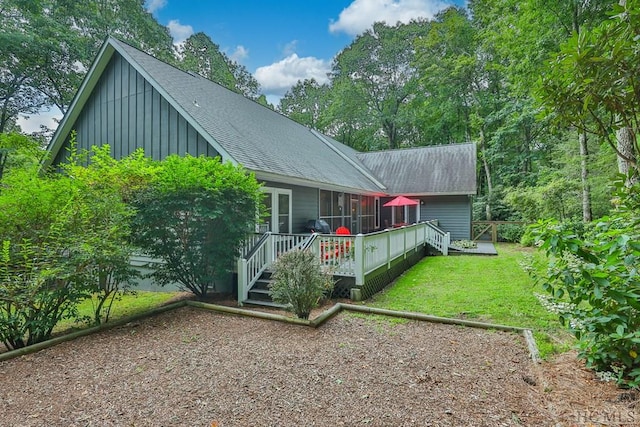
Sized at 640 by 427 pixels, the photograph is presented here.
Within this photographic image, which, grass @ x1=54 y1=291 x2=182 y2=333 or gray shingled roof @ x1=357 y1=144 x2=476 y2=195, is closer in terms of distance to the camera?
grass @ x1=54 y1=291 x2=182 y2=333

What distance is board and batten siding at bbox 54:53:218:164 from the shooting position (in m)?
8.11

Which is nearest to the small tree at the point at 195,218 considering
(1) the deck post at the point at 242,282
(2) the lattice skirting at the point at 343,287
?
(1) the deck post at the point at 242,282

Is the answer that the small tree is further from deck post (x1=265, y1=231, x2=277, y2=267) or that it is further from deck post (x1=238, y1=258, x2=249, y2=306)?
deck post (x1=265, y1=231, x2=277, y2=267)

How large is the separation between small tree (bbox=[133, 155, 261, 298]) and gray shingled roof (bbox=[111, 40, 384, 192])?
0.98m

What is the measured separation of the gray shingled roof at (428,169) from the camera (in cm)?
1567

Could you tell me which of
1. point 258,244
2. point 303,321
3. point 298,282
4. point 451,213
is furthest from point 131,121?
point 451,213

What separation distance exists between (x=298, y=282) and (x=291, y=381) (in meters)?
1.81

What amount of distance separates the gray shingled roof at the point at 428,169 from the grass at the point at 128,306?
12.1m

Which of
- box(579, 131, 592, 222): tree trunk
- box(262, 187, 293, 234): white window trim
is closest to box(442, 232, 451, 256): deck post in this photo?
box(579, 131, 592, 222): tree trunk

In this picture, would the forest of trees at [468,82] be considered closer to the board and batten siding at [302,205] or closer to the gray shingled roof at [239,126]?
the gray shingled roof at [239,126]

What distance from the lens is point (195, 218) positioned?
6238 mm

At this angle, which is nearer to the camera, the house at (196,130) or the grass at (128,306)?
the grass at (128,306)

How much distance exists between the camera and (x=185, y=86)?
945 cm

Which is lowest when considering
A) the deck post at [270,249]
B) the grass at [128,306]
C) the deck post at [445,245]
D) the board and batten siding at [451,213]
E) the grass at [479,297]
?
the grass at [128,306]
